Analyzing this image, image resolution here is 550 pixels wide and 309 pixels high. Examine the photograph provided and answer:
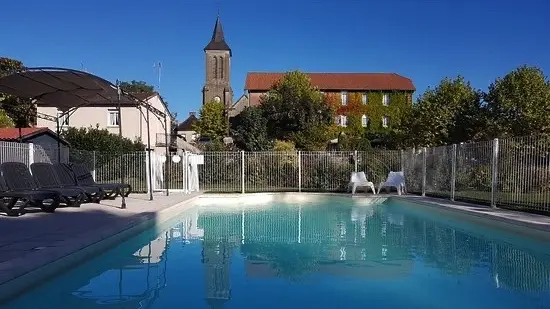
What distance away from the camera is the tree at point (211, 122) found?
172 feet

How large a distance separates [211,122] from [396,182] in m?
36.7

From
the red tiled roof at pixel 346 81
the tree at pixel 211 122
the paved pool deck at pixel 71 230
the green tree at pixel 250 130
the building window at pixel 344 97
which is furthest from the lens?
the red tiled roof at pixel 346 81

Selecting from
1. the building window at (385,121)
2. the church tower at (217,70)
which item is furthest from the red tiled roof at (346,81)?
the church tower at (217,70)

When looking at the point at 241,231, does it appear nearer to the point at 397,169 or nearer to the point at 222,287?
the point at 222,287

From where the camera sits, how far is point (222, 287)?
226 inches

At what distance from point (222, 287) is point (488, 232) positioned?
6.39 metres

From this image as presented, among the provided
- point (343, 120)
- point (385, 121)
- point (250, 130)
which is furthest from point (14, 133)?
point (385, 121)

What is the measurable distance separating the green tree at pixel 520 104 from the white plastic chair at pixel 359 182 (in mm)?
6266

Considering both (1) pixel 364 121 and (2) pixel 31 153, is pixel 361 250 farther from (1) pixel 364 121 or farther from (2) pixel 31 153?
(1) pixel 364 121

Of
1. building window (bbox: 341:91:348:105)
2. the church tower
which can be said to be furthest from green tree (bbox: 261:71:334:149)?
the church tower

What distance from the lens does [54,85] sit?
39.9 feet

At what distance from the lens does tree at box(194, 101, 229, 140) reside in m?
52.4

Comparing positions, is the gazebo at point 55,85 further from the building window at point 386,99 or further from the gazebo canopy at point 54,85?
the building window at point 386,99

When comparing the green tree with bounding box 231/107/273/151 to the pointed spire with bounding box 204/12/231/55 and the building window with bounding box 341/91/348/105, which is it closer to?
the building window with bounding box 341/91/348/105
